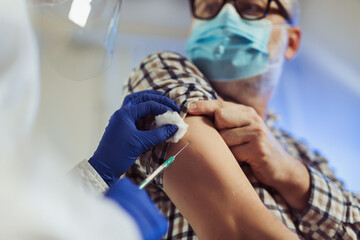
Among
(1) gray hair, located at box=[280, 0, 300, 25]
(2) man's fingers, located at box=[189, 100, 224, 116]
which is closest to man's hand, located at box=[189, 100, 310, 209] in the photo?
(2) man's fingers, located at box=[189, 100, 224, 116]

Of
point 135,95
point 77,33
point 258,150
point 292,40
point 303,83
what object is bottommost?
point 303,83

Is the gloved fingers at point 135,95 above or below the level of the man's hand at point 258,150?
above

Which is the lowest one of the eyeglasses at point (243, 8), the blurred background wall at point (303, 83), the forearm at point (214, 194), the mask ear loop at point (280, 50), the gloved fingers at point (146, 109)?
the blurred background wall at point (303, 83)

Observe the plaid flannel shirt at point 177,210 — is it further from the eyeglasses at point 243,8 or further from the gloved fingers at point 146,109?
the eyeglasses at point 243,8

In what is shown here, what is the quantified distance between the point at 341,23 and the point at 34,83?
1968 millimetres

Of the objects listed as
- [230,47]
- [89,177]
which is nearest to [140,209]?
[89,177]

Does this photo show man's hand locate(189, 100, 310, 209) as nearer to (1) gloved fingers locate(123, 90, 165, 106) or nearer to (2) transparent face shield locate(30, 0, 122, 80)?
(1) gloved fingers locate(123, 90, 165, 106)

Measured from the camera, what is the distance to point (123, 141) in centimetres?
83

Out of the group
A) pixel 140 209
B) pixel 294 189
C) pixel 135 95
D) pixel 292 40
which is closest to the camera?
pixel 140 209

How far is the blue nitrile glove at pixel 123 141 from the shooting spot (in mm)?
829

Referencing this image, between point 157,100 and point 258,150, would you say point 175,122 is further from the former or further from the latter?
point 258,150

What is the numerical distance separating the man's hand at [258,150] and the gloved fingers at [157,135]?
0.11 m

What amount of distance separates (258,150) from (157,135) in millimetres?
307

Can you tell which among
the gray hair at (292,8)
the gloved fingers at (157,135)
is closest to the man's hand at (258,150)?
the gloved fingers at (157,135)
